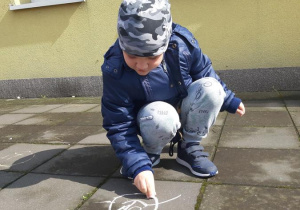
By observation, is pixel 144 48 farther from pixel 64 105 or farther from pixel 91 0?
pixel 91 0

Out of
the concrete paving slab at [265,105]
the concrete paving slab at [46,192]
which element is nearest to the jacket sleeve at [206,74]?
the concrete paving slab at [46,192]

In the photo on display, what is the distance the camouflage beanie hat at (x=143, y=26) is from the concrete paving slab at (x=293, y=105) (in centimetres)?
248

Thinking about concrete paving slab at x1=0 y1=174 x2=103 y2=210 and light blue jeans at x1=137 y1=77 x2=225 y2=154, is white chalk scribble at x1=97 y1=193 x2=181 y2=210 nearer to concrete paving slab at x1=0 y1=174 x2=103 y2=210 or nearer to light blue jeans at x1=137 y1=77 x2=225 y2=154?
concrete paving slab at x1=0 y1=174 x2=103 y2=210

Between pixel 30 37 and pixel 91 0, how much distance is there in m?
1.27

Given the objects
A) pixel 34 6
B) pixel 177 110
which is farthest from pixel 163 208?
pixel 34 6

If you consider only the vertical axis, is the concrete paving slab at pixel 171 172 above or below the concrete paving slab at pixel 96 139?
above

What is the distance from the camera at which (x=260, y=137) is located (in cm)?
287

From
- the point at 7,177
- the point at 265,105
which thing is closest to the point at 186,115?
the point at 7,177

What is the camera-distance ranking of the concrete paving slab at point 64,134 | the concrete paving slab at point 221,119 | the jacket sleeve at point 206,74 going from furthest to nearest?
the concrete paving slab at point 221,119 → the concrete paving slab at point 64,134 → the jacket sleeve at point 206,74

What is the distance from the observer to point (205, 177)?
212 cm

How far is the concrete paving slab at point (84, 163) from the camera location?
2359mm

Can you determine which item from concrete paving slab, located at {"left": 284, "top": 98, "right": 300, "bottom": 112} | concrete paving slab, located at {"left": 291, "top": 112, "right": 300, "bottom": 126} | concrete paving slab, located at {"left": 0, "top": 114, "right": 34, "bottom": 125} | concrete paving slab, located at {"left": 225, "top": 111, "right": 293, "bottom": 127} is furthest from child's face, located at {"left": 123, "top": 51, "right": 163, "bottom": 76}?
concrete paving slab, located at {"left": 0, "top": 114, "right": 34, "bottom": 125}

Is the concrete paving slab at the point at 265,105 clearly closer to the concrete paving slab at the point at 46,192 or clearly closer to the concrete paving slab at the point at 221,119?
the concrete paving slab at the point at 221,119

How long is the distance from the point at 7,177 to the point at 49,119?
1.82m
